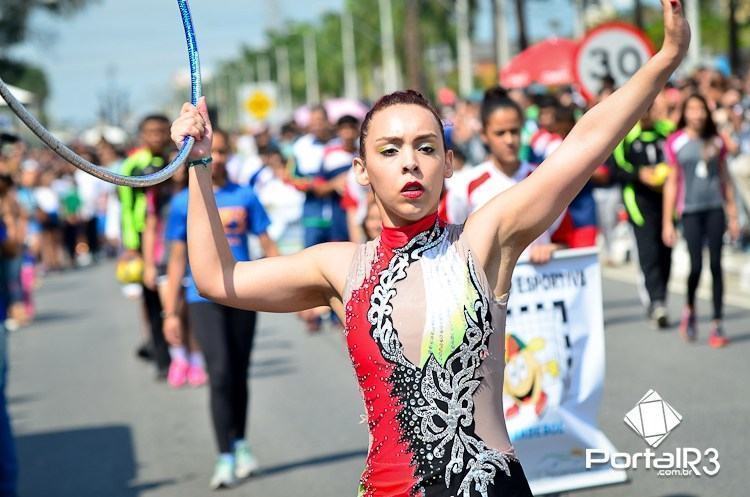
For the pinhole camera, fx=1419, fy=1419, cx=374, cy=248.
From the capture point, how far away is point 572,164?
3.79 metres

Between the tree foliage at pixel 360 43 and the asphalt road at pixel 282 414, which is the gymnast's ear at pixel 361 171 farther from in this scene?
the tree foliage at pixel 360 43

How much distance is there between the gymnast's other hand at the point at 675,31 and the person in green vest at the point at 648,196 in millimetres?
9433

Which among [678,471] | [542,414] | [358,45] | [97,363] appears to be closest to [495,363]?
[542,414]

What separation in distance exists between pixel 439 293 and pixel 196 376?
915 centimetres

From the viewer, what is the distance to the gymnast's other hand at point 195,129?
396 centimetres

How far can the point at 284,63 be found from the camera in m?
133

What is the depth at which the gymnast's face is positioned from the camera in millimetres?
3760

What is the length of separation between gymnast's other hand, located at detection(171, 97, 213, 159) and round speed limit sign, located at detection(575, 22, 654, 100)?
10260mm

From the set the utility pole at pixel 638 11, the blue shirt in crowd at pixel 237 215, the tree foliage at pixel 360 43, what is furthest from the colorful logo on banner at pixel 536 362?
the tree foliage at pixel 360 43

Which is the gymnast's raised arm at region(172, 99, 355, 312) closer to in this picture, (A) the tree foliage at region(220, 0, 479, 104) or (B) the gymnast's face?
(B) the gymnast's face

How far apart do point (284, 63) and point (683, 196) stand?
12260 centimetres

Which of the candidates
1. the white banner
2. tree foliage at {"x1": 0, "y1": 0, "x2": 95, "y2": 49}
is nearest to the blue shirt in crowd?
tree foliage at {"x1": 0, "y1": 0, "x2": 95, "y2": 49}

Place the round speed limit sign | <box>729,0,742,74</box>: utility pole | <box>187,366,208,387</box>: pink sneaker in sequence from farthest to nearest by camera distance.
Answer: <box>729,0,742,74</box>: utility pole < the round speed limit sign < <box>187,366,208,387</box>: pink sneaker

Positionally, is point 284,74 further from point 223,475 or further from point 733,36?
point 223,475
